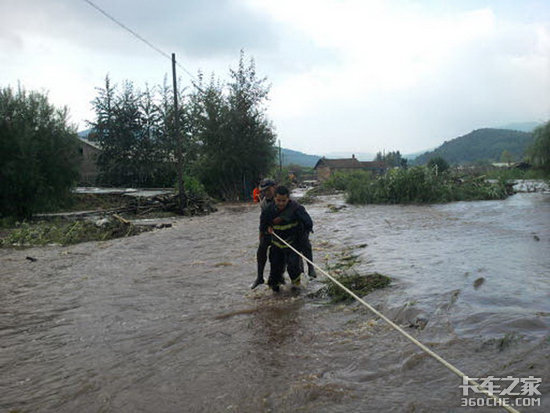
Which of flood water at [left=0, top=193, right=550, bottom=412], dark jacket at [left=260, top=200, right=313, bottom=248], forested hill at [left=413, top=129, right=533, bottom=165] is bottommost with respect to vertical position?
flood water at [left=0, top=193, right=550, bottom=412]

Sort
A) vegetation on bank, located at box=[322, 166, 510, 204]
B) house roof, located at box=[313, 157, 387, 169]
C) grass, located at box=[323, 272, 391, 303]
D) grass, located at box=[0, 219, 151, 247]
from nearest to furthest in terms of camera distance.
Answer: grass, located at box=[323, 272, 391, 303] → grass, located at box=[0, 219, 151, 247] → vegetation on bank, located at box=[322, 166, 510, 204] → house roof, located at box=[313, 157, 387, 169]

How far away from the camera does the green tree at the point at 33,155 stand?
17.0 meters

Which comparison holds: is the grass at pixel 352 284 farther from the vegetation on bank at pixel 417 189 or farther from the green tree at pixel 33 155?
the vegetation on bank at pixel 417 189

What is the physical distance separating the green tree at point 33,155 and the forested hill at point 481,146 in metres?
104

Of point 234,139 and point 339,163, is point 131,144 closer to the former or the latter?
point 234,139

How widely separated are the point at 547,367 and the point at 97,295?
5.89 metres

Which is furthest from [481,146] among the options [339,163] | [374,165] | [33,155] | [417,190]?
[33,155]

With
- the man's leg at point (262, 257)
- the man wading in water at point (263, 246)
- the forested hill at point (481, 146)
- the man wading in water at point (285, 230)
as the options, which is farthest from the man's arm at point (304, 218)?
the forested hill at point (481, 146)

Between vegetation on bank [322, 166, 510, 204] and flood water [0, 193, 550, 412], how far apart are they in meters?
13.2

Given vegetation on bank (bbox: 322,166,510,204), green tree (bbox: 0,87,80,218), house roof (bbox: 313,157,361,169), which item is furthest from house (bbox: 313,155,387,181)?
green tree (bbox: 0,87,80,218)

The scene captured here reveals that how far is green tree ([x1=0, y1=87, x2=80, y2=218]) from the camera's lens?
55.6 feet

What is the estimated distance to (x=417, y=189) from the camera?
72.4 ft

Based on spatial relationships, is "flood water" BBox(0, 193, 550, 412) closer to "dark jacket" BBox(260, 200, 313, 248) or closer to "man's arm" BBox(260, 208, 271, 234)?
"dark jacket" BBox(260, 200, 313, 248)

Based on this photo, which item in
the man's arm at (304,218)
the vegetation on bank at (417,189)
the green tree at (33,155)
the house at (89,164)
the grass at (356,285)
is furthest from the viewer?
the house at (89,164)
